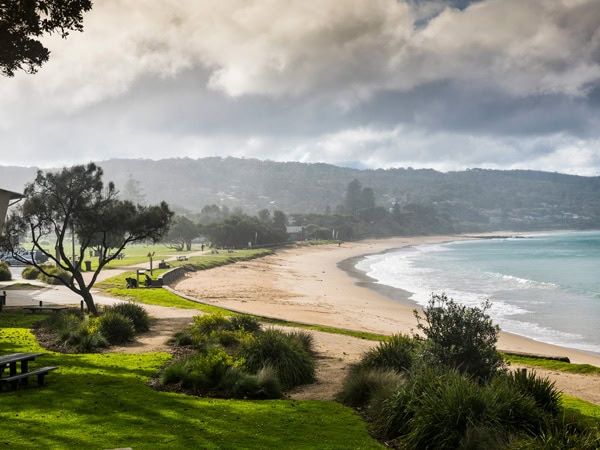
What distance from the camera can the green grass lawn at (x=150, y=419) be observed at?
6.85m

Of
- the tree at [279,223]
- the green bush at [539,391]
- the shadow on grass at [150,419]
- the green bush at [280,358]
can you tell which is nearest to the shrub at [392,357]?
the green bush at [280,358]

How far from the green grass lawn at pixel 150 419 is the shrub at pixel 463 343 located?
2.17 m

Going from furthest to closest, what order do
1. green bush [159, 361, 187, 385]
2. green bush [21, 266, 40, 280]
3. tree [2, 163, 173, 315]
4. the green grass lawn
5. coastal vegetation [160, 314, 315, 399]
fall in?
green bush [21, 266, 40, 280]
tree [2, 163, 173, 315]
green bush [159, 361, 187, 385]
coastal vegetation [160, 314, 315, 399]
the green grass lawn

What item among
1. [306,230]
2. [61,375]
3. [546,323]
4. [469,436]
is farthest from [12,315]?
[306,230]

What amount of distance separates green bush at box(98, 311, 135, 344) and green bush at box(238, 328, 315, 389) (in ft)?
17.1

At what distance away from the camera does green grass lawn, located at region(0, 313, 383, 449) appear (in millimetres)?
6848

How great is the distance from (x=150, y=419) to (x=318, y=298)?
28873 millimetres

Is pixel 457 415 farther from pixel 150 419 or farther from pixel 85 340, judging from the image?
pixel 85 340

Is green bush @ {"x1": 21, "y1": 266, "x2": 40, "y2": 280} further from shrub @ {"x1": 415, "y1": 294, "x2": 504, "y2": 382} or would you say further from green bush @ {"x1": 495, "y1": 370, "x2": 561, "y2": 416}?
green bush @ {"x1": 495, "y1": 370, "x2": 561, "y2": 416}

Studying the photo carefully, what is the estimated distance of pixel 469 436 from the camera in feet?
23.0

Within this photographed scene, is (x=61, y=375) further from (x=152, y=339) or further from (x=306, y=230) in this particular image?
(x=306, y=230)

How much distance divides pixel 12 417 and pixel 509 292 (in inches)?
1548

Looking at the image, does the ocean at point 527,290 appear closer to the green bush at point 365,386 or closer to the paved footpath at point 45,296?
the green bush at point 365,386

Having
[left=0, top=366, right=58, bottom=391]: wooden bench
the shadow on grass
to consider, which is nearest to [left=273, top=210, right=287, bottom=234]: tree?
[left=0, top=366, right=58, bottom=391]: wooden bench
